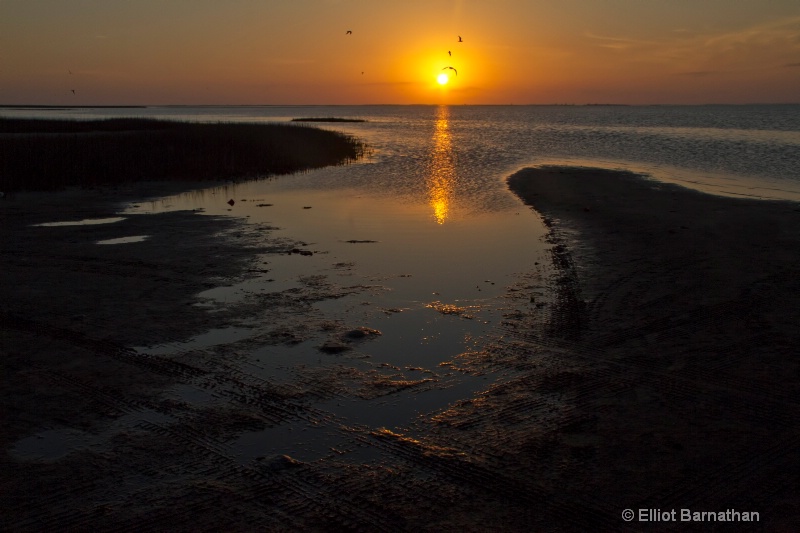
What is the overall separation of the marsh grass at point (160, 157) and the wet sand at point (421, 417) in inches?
697

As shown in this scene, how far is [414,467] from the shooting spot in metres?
5.83

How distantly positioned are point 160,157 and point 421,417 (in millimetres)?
33260

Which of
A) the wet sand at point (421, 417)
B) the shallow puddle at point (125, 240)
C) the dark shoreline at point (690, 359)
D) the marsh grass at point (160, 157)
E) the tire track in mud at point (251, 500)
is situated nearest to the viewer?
the tire track in mud at point (251, 500)

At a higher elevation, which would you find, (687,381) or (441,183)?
(441,183)

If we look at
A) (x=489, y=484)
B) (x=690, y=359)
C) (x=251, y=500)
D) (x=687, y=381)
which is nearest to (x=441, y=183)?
(x=690, y=359)

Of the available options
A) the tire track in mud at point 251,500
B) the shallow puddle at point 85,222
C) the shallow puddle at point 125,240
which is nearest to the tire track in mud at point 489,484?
the tire track in mud at point 251,500

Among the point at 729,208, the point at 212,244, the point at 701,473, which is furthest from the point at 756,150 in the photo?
the point at 701,473

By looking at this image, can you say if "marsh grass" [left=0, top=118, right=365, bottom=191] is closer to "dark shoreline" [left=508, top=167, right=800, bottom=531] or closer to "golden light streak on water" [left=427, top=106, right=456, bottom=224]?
"golden light streak on water" [left=427, top=106, right=456, bottom=224]

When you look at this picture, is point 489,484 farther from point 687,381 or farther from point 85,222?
point 85,222

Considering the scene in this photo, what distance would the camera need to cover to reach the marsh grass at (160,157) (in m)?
28.9

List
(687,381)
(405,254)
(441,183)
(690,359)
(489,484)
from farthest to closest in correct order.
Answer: (441,183)
(405,254)
(690,359)
(687,381)
(489,484)

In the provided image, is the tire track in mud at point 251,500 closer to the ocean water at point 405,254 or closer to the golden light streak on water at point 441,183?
the ocean water at point 405,254

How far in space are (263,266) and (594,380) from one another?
27.7 ft

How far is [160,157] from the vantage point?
35531 millimetres
